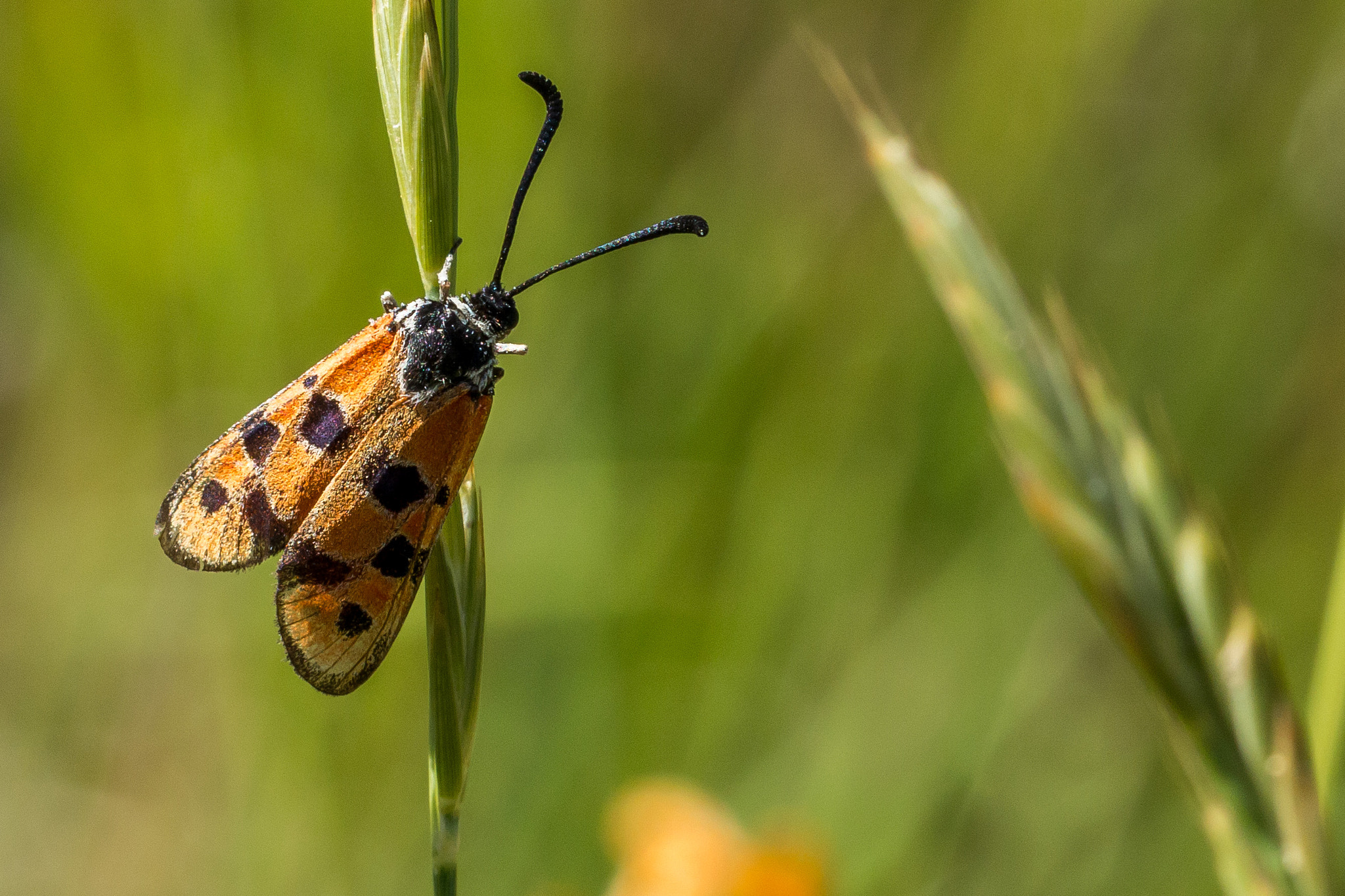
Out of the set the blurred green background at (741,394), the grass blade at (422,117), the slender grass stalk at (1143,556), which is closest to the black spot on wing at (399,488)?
the grass blade at (422,117)

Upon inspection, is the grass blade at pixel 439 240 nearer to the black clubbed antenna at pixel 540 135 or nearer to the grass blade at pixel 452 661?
the grass blade at pixel 452 661

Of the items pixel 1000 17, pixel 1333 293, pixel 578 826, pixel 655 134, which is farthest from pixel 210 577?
pixel 1333 293

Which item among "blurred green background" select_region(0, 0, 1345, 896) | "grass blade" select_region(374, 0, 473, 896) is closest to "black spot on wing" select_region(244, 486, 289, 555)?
"grass blade" select_region(374, 0, 473, 896)

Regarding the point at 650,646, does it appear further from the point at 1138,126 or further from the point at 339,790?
the point at 1138,126

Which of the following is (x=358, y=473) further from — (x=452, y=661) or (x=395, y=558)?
(x=452, y=661)

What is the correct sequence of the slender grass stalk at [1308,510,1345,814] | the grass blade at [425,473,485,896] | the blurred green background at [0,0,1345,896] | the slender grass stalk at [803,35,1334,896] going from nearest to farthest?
the grass blade at [425,473,485,896], the slender grass stalk at [803,35,1334,896], the slender grass stalk at [1308,510,1345,814], the blurred green background at [0,0,1345,896]

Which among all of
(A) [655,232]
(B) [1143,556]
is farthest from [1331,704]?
(A) [655,232]

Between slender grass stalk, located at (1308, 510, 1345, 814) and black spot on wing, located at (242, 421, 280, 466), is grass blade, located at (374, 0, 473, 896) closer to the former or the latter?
black spot on wing, located at (242, 421, 280, 466)
